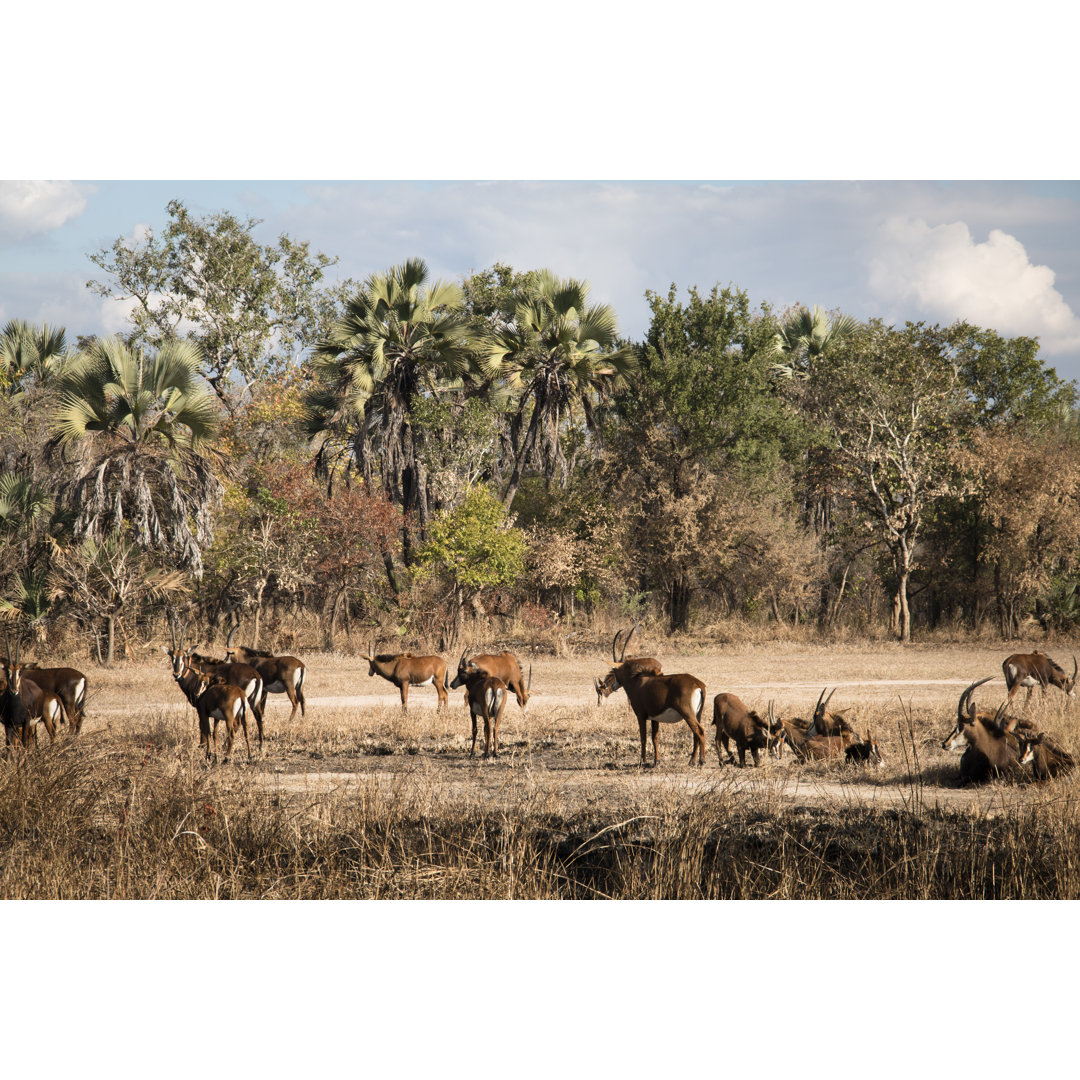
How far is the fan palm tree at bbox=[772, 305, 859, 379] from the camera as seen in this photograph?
2064 centimetres

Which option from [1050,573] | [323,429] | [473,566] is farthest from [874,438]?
[323,429]

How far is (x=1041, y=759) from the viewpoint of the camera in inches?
263

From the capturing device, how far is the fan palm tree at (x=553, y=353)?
61.6ft

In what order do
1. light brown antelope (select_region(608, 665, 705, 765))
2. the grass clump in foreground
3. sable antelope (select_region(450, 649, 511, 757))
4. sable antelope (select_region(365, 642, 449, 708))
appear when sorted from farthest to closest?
sable antelope (select_region(365, 642, 449, 708)) → sable antelope (select_region(450, 649, 511, 757)) → light brown antelope (select_region(608, 665, 705, 765)) → the grass clump in foreground

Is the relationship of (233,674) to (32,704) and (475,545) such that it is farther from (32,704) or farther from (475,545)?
(475,545)

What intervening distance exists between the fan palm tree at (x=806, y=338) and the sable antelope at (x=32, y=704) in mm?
16673

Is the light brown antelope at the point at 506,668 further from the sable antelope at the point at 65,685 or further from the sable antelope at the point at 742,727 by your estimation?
the sable antelope at the point at 65,685

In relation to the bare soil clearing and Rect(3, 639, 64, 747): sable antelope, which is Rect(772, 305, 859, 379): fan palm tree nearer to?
the bare soil clearing

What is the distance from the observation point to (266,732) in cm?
909

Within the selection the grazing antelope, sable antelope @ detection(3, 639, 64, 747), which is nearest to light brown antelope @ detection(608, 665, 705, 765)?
the grazing antelope

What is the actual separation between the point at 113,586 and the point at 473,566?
20.8ft

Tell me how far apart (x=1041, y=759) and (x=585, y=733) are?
13.6 feet

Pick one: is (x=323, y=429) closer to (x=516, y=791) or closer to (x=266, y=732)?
(x=266, y=732)

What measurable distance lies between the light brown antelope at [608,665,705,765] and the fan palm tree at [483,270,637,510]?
37.9 feet
